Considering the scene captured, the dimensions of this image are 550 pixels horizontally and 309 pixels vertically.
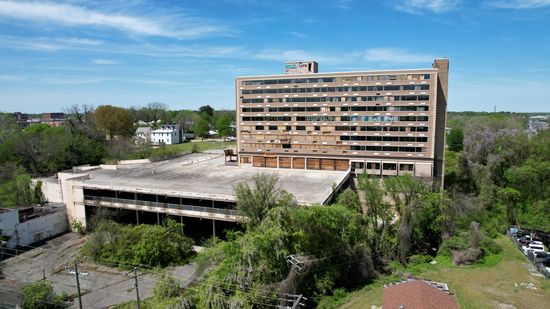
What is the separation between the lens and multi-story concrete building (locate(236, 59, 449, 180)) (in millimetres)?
47812

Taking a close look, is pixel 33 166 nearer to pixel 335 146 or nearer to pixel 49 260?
pixel 49 260

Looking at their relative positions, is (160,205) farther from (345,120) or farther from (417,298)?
(345,120)

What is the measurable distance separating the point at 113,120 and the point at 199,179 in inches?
2652

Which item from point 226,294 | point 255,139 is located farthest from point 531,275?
point 255,139

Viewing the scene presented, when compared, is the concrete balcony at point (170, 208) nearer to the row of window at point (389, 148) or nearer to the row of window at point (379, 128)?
the row of window at point (379, 128)

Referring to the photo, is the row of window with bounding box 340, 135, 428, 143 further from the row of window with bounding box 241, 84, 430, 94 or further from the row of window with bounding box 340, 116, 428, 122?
the row of window with bounding box 241, 84, 430, 94

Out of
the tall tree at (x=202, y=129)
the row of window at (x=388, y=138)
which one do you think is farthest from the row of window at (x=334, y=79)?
the tall tree at (x=202, y=129)

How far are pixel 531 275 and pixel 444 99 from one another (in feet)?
87.4

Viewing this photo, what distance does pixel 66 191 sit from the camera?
41.3m

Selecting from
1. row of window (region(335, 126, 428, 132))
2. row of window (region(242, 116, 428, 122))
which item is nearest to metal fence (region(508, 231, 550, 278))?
row of window (region(335, 126, 428, 132))

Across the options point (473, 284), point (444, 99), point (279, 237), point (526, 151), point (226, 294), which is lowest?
point (473, 284)

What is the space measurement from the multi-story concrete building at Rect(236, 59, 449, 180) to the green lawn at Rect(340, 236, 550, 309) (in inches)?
741

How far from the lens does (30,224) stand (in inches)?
1419

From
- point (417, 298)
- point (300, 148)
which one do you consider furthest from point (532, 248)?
point (300, 148)
